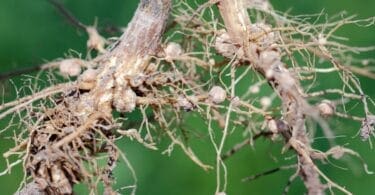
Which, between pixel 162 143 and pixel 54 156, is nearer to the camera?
pixel 54 156

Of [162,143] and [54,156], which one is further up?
[162,143]

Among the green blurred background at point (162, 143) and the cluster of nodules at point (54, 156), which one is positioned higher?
the green blurred background at point (162, 143)

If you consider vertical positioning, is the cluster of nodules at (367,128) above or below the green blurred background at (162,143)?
below

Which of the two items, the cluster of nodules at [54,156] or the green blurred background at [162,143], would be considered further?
the green blurred background at [162,143]

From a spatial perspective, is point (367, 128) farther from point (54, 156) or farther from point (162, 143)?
point (162, 143)

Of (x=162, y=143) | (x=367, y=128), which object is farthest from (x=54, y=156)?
(x=162, y=143)

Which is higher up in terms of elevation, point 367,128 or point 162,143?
point 162,143

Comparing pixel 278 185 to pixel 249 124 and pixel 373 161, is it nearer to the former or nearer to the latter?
pixel 373 161

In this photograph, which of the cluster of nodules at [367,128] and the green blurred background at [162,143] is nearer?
the cluster of nodules at [367,128]
